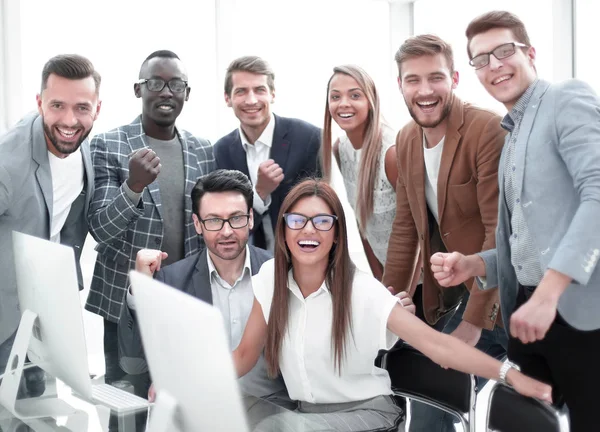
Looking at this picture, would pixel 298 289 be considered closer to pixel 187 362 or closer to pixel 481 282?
pixel 481 282

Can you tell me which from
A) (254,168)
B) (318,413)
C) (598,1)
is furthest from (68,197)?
(598,1)

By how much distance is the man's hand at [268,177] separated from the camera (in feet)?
9.41

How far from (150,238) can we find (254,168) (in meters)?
0.58

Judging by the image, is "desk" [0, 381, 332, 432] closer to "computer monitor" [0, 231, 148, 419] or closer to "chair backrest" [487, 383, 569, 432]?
"computer monitor" [0, 231, 148, 419]

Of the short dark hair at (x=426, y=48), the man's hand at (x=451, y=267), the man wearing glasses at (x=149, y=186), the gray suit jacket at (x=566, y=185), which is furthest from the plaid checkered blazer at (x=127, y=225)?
the gray suit jacket at (x=566, y=185)

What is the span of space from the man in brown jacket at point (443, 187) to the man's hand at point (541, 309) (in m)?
0.65

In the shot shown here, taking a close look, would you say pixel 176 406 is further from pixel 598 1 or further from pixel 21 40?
pixel 21 40

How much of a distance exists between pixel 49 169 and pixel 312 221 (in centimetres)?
107

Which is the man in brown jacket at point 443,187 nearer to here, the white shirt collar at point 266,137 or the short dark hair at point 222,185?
the short dark hair at point 222,185

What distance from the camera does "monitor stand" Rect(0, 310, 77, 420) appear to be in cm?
190

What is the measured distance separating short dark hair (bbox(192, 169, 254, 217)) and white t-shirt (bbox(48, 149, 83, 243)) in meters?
0.49

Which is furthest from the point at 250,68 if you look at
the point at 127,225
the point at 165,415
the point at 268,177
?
the point at 165,415

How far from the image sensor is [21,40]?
5.07 metres

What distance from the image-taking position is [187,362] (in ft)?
3.93
